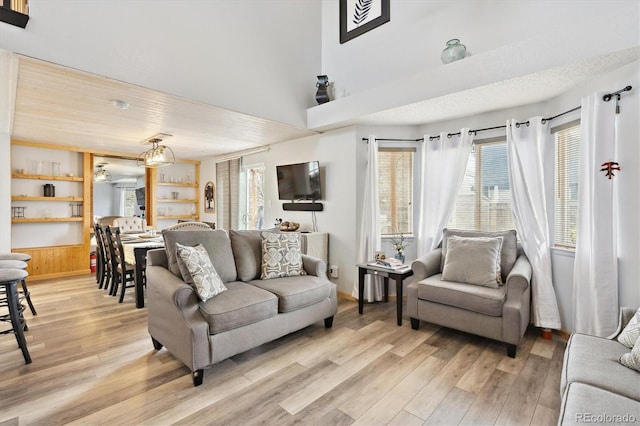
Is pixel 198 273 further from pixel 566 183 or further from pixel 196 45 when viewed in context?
pixel 566 183

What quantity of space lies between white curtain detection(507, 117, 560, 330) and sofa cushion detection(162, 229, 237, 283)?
2.94m

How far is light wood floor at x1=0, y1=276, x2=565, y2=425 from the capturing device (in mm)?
1887

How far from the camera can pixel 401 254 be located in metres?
3.85

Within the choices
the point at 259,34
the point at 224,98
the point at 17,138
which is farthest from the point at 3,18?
the point at 17,138

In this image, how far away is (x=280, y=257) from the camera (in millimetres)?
3205

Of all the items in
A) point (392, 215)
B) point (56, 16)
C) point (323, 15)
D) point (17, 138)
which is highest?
point (323, 15)

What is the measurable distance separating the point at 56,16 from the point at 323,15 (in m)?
3.28

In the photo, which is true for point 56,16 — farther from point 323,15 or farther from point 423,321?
point 423,321

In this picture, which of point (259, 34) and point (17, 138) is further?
point (17, 138)

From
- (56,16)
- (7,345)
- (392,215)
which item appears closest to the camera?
(56,16)

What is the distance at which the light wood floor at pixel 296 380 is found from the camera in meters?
1.89

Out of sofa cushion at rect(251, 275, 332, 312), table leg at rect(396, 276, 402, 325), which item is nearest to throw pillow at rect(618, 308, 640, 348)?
table leg at rect(396, 276, 402, 325)

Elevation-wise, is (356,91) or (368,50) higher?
(368,50)

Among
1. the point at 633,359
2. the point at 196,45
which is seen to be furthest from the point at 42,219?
the point at 633,359
